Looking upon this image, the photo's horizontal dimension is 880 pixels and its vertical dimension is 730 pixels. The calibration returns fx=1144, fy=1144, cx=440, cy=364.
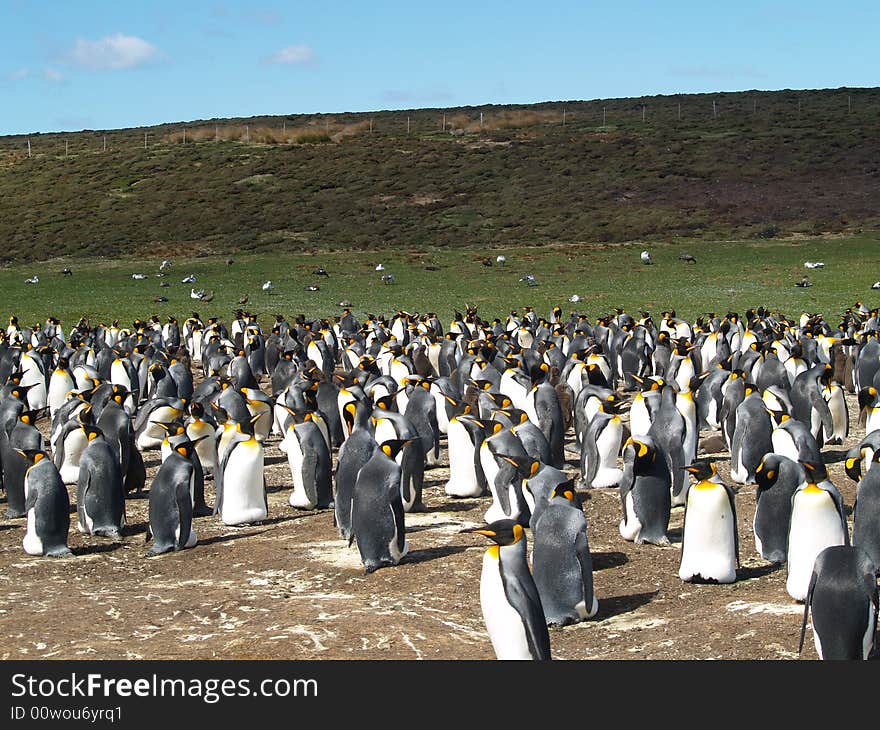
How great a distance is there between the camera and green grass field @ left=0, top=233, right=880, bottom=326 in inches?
1093

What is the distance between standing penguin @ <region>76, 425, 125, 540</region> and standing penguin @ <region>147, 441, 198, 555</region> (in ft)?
1.82

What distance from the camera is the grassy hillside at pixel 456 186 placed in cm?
4519

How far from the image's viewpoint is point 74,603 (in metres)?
7.65

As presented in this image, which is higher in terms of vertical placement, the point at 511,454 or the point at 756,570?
the point at 511,454

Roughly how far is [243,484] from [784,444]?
15.0ft

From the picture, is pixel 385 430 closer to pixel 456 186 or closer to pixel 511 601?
pixel 511 601

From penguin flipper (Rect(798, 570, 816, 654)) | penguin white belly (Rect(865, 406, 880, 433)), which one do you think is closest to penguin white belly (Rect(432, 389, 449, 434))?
penguin white belly (Rect(865, 406, 880, 433))

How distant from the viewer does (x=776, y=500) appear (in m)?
8.14

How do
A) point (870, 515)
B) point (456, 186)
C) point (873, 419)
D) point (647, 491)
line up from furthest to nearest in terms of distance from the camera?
1. point (456, 186)
2. point (873, 419)
3. point (647, 491)
4. point (870, 515)

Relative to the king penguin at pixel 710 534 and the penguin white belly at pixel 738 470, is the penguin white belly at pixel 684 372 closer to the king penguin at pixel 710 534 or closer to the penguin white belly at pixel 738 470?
the penguin white belly at pixel 738 470

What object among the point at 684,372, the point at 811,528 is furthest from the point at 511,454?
the point at 684,372

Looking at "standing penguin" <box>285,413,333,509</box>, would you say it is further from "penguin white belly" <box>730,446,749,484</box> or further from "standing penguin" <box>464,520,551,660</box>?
"standing penguin" <box>464,520,551,660</box>
